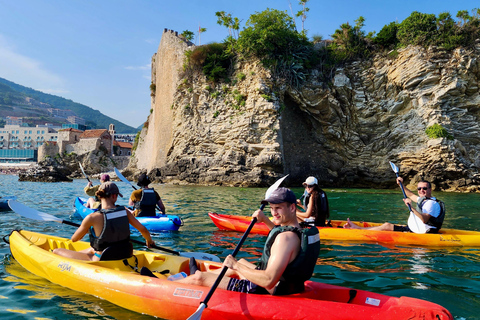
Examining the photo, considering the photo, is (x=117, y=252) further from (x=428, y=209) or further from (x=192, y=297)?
(x=428, y=209)

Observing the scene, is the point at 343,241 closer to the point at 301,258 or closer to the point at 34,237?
the point at 301,258

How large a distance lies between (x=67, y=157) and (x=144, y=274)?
169 feet

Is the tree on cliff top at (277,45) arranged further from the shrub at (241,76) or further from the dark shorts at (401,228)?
the dark shorts at (401,228)

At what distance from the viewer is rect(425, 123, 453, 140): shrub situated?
70.6 ft

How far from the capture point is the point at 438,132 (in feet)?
70.7

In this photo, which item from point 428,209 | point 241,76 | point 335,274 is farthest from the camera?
point 241,76

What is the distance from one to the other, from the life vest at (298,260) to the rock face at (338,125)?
19.4m

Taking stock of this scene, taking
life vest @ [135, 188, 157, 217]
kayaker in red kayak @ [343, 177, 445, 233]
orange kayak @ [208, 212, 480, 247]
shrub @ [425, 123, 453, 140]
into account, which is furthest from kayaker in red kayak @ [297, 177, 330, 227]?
shrub @ [425, 123, 453, 140]

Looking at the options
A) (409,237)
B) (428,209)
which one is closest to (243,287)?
(409,237)

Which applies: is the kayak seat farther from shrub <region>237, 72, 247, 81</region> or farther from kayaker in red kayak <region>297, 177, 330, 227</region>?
shrub <region>237, 72, 247, 81</region>

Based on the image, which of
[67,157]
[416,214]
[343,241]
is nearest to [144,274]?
[343,241]

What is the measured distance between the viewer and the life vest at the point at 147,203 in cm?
793

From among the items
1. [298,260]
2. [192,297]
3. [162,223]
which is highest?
[298,260]

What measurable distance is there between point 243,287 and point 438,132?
73.0 ft
